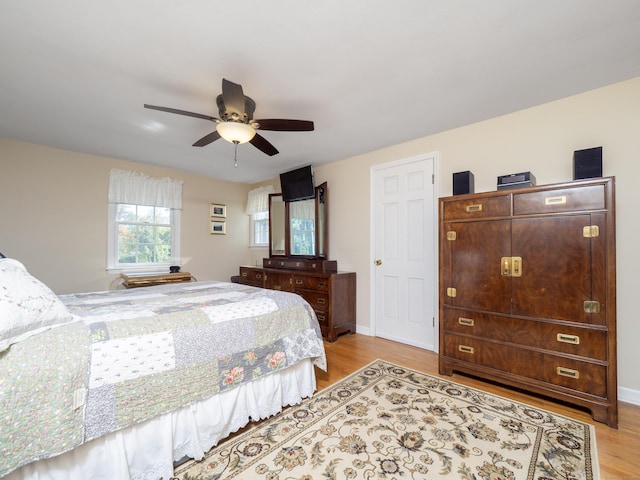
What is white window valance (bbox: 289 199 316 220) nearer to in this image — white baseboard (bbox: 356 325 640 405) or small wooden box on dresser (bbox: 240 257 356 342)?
small wooden box on dresser (bbox: 240 257 356 342)

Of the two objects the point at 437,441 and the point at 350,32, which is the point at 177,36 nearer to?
the point at 350,32

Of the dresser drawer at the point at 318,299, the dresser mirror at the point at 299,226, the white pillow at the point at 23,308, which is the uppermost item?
the dresser mirror at the point at 299,226

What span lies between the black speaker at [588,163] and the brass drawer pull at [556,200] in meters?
0.27

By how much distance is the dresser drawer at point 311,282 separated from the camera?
3.56 m

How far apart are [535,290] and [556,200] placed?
0.67 meters

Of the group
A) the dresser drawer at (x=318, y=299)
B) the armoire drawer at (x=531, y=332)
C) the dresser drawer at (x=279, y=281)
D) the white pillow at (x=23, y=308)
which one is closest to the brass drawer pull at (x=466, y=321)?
the armoire drawer at (x=531, y=332)

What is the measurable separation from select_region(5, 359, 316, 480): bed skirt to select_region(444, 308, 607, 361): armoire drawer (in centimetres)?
Result: 158

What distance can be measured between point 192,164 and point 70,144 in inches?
53.6

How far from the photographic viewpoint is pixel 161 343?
1.45 metres

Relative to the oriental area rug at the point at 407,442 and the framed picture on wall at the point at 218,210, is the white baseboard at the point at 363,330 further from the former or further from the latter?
the framed picture on wall at the point at 218,210

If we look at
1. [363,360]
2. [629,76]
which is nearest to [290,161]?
[363,360]

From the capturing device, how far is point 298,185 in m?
4.27

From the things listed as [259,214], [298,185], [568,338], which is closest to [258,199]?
[259,214]

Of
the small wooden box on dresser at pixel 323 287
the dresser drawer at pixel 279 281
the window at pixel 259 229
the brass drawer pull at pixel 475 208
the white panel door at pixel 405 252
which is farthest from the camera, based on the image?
the window at pixel 259 229
